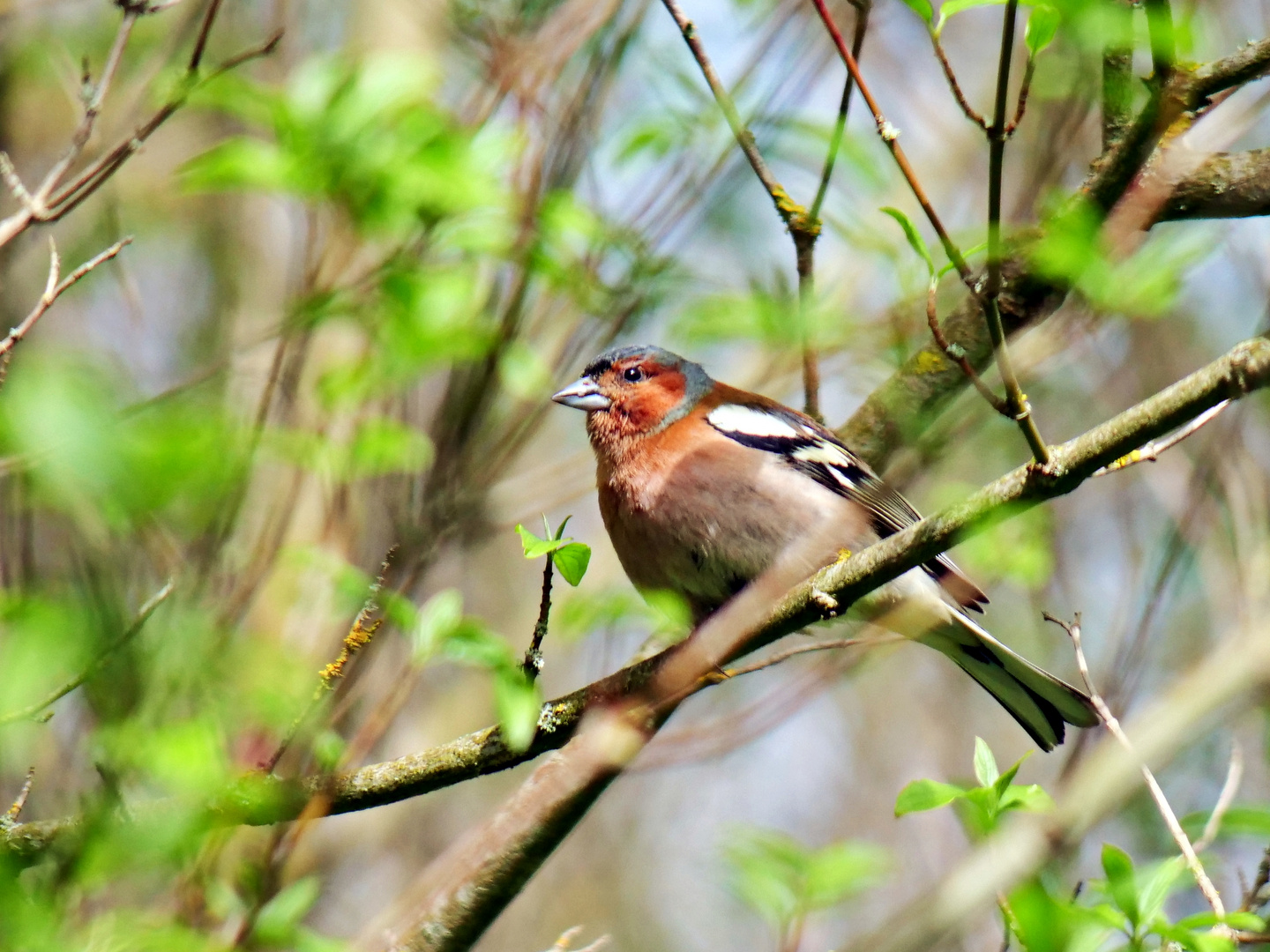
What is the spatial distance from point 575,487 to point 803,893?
300 centimetres

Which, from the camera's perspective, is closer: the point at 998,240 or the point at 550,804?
the point at 998,240

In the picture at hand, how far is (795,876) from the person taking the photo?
4.01 m

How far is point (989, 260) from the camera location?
2549mm

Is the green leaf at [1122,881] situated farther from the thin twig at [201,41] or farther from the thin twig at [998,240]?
the thin twig at [201,41]

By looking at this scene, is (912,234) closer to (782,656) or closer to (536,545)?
(536,545)

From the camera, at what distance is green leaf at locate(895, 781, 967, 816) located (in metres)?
2.91

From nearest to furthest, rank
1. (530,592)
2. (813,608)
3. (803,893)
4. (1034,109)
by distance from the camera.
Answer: (813,608), (803,893), (1034,109), (530,592)

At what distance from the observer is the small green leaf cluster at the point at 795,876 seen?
12.8 feet

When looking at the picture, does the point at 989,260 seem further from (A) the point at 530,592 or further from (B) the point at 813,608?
(A) the point at 530,592

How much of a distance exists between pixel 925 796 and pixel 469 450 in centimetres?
183

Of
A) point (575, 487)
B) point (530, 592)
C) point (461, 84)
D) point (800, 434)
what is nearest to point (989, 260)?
point (800, 434)

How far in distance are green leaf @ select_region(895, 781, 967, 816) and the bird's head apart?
259cm

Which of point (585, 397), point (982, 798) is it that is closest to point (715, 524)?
point (585, 397)

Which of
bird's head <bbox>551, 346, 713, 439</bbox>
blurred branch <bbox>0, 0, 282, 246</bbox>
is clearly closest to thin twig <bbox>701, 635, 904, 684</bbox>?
bird's head <bbox>551, 346, 713, 439</bbox>
